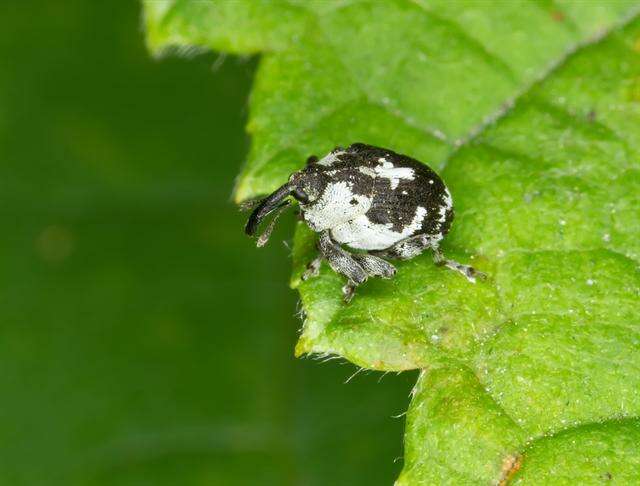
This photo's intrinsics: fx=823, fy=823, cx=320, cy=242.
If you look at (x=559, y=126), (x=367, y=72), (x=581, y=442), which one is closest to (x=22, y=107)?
(x=367, y=72)

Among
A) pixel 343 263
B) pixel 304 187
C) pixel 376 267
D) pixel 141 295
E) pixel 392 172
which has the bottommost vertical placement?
pixel 141 295

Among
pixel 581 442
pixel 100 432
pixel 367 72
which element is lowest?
pixel 100 432

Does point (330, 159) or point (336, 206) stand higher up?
point (330, 159)

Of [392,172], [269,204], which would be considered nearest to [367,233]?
[392,172]

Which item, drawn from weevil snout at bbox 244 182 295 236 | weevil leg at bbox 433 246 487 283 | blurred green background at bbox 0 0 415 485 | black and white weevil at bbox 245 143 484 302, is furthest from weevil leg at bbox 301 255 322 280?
blurred green background at bbox 0 0 415 485

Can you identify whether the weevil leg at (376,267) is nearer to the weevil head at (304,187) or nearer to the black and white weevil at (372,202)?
the black and white weevil at (372,202)

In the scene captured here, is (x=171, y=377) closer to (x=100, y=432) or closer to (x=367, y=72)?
(x=100, y=432)

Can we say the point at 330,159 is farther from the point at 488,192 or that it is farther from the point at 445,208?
the point at 488,192
